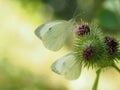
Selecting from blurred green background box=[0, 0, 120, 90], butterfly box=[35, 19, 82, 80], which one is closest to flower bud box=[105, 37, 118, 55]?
butterfly box=[35, 19, 82, 80]

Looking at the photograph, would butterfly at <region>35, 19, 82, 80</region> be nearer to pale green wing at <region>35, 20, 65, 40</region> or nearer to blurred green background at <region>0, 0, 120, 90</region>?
pale green wing at <region>35, 20, 65, 40</region>

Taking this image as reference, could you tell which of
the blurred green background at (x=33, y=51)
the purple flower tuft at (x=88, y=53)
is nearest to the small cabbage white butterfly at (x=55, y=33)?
the purple flower tuft at (x=88, y=53)

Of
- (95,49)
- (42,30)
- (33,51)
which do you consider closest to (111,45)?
(95,49)

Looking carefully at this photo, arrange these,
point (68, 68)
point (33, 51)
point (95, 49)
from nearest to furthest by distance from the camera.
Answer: point (68, 68) → point (95, 49) → point (33, 51)

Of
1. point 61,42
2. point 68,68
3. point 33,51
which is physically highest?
point 33,51

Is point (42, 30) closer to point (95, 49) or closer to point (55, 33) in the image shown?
point (55, 33)

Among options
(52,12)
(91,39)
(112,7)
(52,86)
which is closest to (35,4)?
(52,12)

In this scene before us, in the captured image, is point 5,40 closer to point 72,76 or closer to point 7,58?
point 7,58
